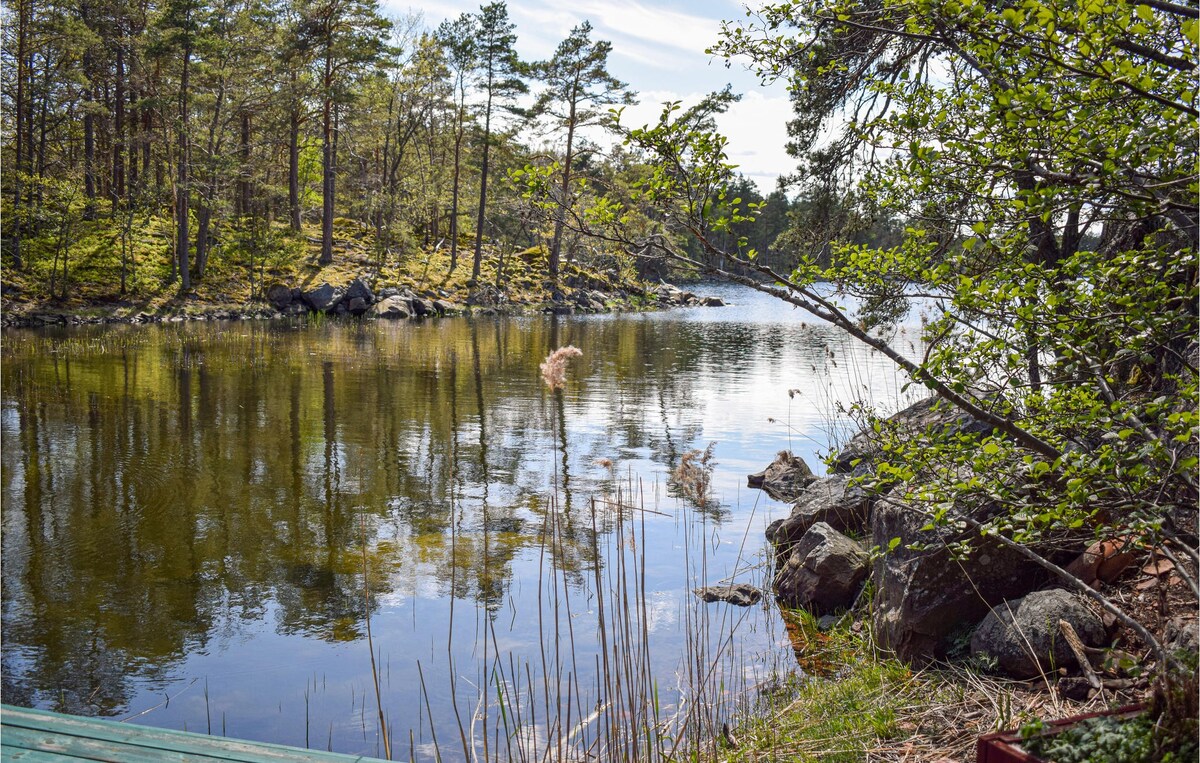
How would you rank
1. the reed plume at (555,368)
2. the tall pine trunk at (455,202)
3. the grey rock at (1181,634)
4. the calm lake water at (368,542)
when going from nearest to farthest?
the grey rock at (1181,634) < the calm lake water at (368,542) < the reed plume at (555,368) < the tall pine trunk at (455,202)

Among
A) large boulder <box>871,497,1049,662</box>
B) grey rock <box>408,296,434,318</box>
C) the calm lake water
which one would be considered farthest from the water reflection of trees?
grey rock <box>408,296,434,318</box>

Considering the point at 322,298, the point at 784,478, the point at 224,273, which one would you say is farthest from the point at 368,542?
the point at 224,273

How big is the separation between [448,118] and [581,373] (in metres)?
25.8

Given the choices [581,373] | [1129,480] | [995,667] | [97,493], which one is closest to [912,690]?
[995,667]

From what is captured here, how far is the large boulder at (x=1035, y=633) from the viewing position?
402 cm

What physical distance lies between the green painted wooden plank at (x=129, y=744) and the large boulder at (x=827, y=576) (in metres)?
4.06

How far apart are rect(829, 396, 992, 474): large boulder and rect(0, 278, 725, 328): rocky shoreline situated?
39.2ft

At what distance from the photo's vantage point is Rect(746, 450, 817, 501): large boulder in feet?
30.0

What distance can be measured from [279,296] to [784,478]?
2591 centimetres

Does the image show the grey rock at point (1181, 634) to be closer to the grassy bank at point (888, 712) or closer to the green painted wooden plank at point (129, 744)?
the grassy bank at point (888, 712)

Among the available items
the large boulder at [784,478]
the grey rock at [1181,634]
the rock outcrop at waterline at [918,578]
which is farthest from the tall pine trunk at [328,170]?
the grey rock at [1181,634]

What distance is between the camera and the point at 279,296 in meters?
31.1

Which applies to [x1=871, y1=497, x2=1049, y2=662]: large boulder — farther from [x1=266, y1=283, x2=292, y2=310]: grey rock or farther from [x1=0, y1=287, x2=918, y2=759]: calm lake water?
[x1=266, y1=283, x2=292, y2=310]: grey rock

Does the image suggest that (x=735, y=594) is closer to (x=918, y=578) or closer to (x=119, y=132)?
(x=918, y=578)
